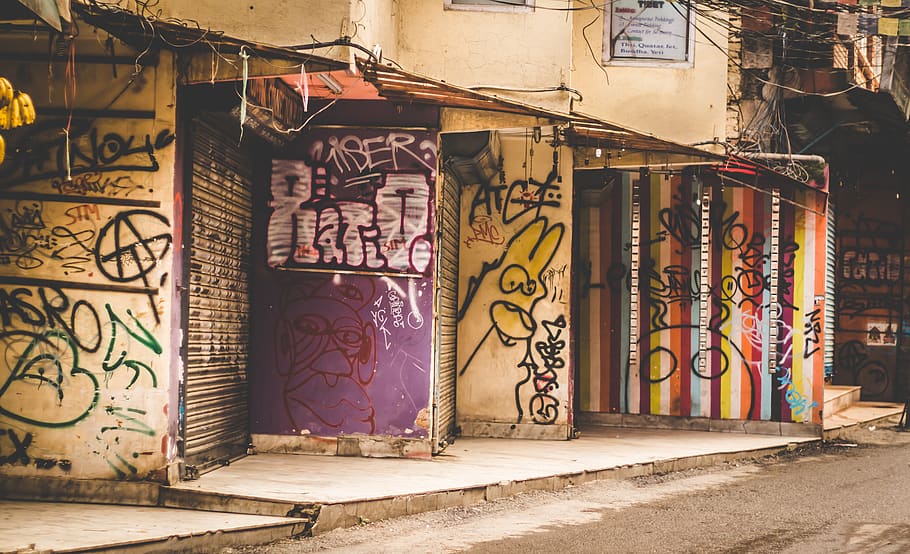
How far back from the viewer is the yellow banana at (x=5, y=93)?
5.57m

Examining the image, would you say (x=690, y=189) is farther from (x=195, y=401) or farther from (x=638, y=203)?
(x=195, y=401)

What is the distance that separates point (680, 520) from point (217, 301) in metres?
4.89

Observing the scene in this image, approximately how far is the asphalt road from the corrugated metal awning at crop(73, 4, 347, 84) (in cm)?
382

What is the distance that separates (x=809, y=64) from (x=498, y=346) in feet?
24.5

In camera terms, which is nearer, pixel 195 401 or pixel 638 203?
pixel 195 401

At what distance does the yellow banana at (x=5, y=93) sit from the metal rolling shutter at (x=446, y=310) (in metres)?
5.69

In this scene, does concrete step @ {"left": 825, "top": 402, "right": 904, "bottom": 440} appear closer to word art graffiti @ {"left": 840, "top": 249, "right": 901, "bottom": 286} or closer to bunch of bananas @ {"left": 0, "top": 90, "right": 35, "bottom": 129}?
word art graffiti @ {"left": 840, "top": 249, "right": 901, "bottom": 286}

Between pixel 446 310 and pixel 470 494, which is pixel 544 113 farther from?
pixel 446 310

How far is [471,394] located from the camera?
13.1 m

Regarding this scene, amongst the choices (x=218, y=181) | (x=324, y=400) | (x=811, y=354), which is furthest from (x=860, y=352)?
(x=218, y=181)

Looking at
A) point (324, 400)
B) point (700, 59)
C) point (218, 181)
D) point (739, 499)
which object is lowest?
point (739, 499)

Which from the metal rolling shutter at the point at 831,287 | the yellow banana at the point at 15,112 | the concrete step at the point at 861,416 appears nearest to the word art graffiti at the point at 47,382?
the yellow banana at the point at 15,112

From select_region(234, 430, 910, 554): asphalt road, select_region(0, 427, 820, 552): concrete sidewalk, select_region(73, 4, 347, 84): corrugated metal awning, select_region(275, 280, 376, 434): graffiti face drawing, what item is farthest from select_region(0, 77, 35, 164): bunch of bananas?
select_region(275, 280, 376, 434): graffiti face drawing

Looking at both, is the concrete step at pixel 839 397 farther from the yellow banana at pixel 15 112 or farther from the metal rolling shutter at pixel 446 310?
the yellow banana at pixel 15 112
